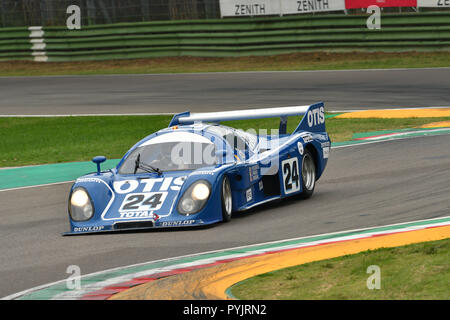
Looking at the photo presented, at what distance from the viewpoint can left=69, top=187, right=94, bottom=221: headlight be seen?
10141 mm

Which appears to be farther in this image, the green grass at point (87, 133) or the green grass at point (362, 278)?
the green grass at point (87, 133)

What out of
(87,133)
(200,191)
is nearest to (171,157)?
(200,191)

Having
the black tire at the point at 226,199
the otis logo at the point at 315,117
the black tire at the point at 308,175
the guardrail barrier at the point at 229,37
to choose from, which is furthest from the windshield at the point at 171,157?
the guardrail barrier at the point at 229,37

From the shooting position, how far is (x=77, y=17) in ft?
114

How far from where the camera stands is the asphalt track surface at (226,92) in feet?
71.6

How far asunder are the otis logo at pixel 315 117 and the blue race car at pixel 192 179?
33cm

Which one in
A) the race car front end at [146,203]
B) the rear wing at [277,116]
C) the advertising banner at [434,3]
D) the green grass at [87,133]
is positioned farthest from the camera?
the advertising banner at [434,3]

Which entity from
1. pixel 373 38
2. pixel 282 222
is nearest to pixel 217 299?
pixel 282 222

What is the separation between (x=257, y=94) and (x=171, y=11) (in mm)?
10900

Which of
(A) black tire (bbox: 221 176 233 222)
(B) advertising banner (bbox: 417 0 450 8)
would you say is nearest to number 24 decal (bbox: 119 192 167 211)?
(A) black tire (bbox: 221 176 233 222)

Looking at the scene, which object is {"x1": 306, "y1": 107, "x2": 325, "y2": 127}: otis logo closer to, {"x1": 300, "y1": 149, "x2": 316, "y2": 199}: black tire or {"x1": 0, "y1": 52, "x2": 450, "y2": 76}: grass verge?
{"x1": 300, "y1": 149, "x2": 316, "y2": 199}: black tire

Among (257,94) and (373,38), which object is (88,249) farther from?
(373,38)

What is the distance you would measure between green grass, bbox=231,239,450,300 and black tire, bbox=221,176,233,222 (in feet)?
8.32

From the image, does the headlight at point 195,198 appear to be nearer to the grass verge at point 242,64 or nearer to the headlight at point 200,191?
the headlight at point 200,191
